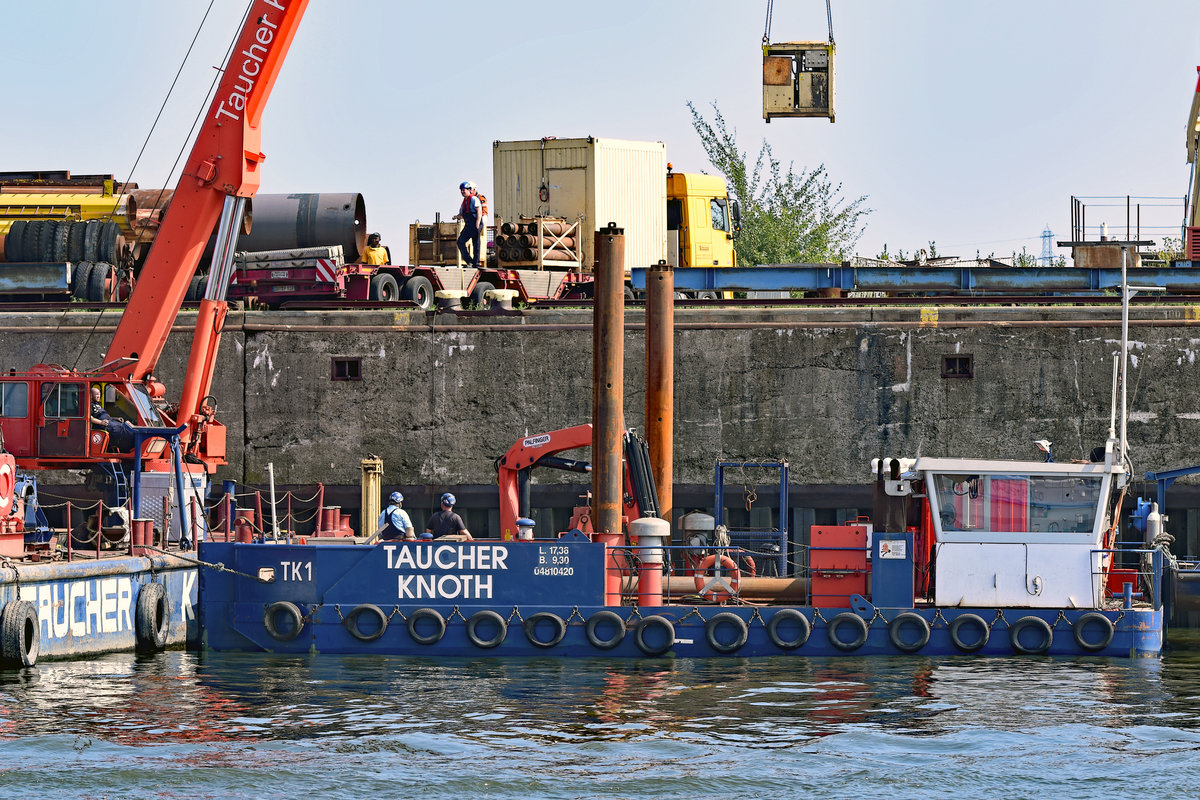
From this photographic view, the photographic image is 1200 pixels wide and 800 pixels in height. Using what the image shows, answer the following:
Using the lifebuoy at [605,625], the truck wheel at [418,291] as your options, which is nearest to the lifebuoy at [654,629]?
the lifebuoy at [605,625]

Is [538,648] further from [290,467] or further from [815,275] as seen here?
[815,275]

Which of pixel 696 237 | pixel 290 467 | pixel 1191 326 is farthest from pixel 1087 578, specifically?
pixel 696 237

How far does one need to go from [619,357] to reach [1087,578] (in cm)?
597

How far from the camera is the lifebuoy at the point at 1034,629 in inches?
707

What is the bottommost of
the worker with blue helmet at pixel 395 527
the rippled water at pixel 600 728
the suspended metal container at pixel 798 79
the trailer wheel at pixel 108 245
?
the rippled water at pixel 600 728

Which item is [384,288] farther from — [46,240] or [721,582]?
[721,582]

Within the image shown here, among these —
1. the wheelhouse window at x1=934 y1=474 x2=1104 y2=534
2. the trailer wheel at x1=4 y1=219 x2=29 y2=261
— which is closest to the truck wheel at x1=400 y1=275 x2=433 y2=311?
the trailer wheel at x1=4 y1=219 x2=29 y2=261

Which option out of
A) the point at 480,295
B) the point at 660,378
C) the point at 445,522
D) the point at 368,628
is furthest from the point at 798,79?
the point at 368,628

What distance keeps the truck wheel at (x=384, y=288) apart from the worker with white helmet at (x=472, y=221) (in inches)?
80.7

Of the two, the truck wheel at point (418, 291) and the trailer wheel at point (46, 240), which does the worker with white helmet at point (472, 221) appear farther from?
the trailer wheel at point (46, 240)

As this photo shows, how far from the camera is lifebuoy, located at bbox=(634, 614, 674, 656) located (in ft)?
59.4

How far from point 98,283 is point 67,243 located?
1161 mm

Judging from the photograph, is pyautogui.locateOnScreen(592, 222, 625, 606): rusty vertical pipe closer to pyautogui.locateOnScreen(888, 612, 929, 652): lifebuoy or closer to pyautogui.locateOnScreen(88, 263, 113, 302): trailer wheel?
pyautogui.locateOnScreen(888, 612, 929, 652): lifebuoy

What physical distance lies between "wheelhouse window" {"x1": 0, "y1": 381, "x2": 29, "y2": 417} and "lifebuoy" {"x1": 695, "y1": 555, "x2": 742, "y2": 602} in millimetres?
8940
